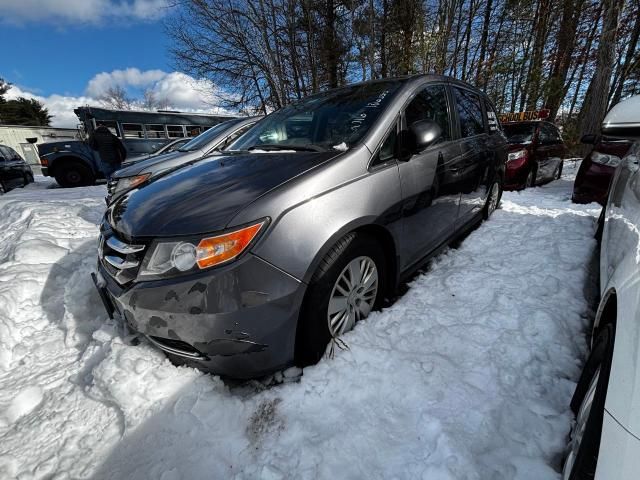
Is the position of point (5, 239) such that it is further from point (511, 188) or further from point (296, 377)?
point (511, 188)

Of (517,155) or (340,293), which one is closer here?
(340,293)

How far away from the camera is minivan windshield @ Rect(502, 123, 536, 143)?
6.16m

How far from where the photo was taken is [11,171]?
32.9 ft

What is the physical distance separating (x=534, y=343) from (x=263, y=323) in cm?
163

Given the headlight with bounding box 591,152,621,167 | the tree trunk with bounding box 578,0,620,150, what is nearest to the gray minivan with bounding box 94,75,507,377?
the headlight with bounding box 591,152,621,167

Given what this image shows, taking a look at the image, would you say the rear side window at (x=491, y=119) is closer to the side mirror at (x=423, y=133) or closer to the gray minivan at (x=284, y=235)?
the gray minivan at (x=284, y=235)

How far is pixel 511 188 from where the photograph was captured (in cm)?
618

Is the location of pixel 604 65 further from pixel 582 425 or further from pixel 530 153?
pixel 582 425

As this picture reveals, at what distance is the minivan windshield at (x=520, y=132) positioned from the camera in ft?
20.2

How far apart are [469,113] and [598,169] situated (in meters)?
2.57

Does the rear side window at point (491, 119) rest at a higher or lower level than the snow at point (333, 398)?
higher

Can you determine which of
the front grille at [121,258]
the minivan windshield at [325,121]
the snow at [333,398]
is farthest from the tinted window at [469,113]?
the front grille at [121,258]

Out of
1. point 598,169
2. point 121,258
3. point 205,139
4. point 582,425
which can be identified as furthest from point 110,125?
point 582,425

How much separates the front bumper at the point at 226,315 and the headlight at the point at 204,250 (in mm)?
42
